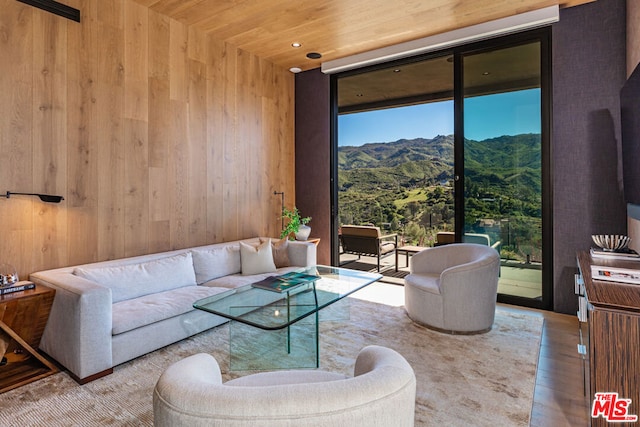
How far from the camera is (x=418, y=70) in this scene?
506 centimetres

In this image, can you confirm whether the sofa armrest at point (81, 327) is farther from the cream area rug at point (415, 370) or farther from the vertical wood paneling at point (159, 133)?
the vertical wood paneling at point (159, 133)

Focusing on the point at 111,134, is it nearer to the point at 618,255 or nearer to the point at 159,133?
the point at 159,133

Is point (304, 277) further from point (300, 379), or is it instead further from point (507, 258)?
point (507, 258)

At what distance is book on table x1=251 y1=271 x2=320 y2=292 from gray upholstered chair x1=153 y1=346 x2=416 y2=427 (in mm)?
2018

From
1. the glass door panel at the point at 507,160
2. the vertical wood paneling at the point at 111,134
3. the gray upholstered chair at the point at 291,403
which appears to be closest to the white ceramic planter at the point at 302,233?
the glass door panel at the point at 507,160

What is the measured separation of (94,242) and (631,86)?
14.6 feet

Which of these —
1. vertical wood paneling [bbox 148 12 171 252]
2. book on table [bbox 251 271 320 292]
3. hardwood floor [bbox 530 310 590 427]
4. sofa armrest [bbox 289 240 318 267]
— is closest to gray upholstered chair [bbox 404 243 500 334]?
hardwood floor [bbox 530 310 590 427]

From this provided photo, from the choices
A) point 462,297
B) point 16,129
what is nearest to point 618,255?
point 462,297

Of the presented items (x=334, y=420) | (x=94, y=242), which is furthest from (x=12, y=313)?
(x=334, y=420)

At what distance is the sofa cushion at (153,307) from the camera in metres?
2.54

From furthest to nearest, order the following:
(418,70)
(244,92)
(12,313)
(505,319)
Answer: (418,70) → (244,92) → (505,319) → (12,313)

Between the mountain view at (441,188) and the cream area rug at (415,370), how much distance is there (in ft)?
→ 3.59

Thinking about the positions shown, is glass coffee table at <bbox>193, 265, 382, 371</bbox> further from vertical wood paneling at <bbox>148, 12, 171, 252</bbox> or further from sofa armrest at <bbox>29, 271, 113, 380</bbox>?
vertical wood paneling at <bbox>148, 12, 171, 252</bbox>

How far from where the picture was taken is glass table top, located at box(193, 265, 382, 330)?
2369mm
